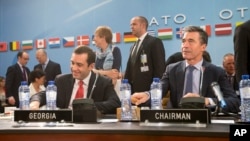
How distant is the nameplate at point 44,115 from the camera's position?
2055 millimetres

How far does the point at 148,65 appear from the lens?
383 cm

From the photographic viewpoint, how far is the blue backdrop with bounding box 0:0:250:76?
16.6 feet

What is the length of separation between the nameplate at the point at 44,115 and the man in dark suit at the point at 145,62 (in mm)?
1846

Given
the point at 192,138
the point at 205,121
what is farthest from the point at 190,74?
the point at 192,138

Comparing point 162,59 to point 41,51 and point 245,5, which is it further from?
point 41,51

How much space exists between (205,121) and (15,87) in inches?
178

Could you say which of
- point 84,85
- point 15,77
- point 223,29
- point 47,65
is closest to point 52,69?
point 47,65

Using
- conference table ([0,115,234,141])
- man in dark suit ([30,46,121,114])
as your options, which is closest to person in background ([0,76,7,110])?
man in dark suit ([30,46,121,114])

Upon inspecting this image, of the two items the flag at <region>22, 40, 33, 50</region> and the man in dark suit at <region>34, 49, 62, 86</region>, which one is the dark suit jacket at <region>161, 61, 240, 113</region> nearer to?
the man in dark suit at <region>34, 49, 62, 86</region>

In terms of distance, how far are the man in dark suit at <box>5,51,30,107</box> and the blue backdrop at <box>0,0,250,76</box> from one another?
45 cm

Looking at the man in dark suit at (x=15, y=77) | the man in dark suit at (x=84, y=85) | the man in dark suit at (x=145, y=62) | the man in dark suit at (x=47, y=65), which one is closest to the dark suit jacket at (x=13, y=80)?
the man in dark suit at (x=15, y=77)

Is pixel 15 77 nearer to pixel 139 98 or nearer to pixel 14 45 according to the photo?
pixel 14 45

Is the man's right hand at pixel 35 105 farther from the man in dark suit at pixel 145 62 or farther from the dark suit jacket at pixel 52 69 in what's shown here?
the dark suit jacket at pixel 52 69

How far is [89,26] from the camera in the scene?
594cm
